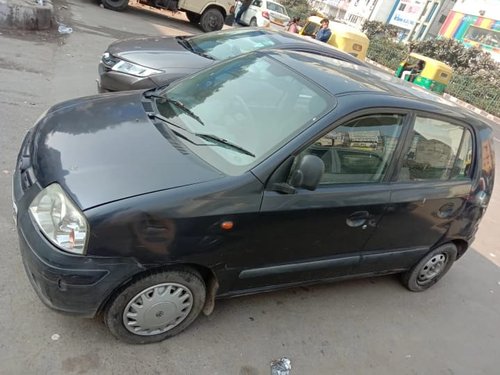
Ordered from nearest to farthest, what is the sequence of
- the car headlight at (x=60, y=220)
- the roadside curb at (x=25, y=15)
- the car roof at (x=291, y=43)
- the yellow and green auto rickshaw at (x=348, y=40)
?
the car headlight at (x=60, y=220) → the car roof at (x=291, y=43) → the roadside curb at (x=25, y=15) → the yellow and green auto rickshaw at (x=348, y=40)

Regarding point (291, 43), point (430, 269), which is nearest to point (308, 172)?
point (430, 269)

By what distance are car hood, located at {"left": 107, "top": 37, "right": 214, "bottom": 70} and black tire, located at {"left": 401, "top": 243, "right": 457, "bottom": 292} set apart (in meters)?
3.52

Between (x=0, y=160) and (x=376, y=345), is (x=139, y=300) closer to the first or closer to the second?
(x=376, y=345)

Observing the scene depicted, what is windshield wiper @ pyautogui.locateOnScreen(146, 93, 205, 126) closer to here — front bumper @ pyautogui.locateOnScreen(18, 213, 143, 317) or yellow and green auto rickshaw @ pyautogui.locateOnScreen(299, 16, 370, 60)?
front bumper @ pyautogui.locateOnScreen(18, 213, 143, 317)

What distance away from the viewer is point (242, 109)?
2855 mm

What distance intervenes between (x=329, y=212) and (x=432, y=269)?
6.06ft

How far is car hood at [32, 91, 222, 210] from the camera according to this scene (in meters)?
2.19

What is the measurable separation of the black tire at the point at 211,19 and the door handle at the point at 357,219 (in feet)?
45.1

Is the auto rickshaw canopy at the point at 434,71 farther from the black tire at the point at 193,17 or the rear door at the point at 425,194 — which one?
the rear door at the point at 425,194

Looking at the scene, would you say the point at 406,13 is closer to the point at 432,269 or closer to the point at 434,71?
the point at 434,71

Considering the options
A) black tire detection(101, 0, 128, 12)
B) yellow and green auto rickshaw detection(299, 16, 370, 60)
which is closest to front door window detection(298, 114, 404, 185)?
yellow and green auto rickshaw detection(299, 16, 370, 60)

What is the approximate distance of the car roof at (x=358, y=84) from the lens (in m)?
2.85

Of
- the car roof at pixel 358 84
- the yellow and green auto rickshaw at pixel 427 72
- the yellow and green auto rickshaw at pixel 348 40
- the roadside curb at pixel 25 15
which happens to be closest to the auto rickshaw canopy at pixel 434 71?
the yellow and green auto rickshaw at pixel 427 72

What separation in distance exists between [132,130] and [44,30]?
7055mm
